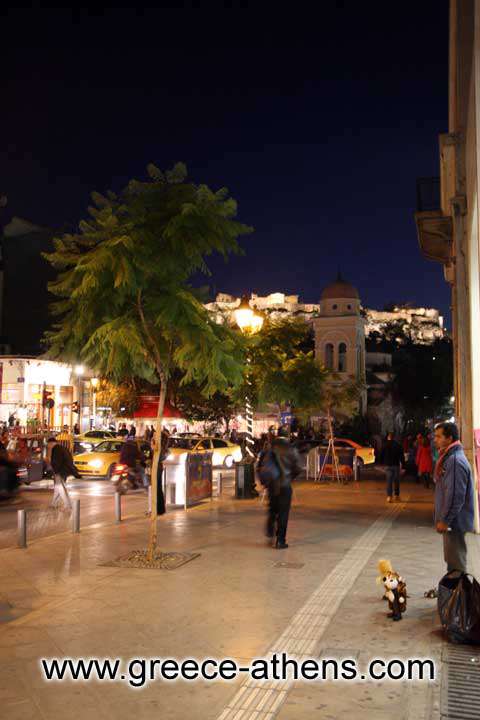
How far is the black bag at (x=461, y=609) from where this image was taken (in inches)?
245

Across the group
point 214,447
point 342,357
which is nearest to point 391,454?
point 214,447

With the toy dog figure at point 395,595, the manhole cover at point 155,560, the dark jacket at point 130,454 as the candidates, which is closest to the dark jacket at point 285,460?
the manhole cover at point 155,560

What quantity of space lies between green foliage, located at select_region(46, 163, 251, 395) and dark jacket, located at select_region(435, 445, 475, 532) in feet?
13.9

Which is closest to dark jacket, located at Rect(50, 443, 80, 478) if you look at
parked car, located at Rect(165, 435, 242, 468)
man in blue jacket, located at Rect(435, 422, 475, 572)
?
man in blue jacket, located at Rect(435, 422, 475, 572)

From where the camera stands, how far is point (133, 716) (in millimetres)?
4898

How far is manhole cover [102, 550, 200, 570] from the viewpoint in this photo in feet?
32.3

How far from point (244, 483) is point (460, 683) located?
14.4 m

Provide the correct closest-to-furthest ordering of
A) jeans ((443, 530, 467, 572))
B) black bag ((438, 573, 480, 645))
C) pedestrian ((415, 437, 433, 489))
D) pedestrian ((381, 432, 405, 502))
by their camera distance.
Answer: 1. black bag ((438, 573, 480, 645))
2. jeans ((443, 530, 467, 572))
3. pedestrian ((381, 432, 405, 502))
4. pedestrian ((415, 437, 433, 489))

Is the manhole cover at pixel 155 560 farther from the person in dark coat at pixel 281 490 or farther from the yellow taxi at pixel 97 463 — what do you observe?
the yellow taxi at pixel 97 463

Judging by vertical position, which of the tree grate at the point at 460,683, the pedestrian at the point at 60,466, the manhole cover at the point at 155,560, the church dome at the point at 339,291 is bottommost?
the tree grate at the point at 460,683

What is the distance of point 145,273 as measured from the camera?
9.83m

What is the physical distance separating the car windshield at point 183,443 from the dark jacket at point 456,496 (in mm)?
21364

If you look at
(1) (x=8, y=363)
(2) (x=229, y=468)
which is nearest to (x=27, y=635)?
(2) (x=229, y=468)

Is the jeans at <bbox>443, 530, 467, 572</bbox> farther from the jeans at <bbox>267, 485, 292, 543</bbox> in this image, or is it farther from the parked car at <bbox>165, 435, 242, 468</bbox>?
the parked car at <bbox>165, 435, 242, 468</bbox>
